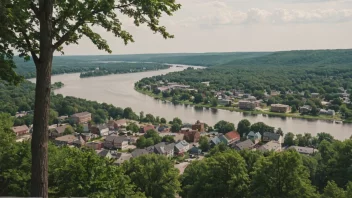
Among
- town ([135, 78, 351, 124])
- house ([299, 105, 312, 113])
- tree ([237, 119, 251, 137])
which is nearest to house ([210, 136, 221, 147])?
tree ([237, 119, 251, 137])

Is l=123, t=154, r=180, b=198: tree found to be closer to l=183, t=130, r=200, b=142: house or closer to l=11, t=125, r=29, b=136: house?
l=183, t=130, r=200, b=142: house

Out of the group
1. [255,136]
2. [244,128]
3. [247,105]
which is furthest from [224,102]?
[255,136]

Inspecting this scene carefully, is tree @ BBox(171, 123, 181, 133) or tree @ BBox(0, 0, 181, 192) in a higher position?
tree @ BBox(0, 0, 181, 192)

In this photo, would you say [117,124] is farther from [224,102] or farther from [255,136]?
[224,102]

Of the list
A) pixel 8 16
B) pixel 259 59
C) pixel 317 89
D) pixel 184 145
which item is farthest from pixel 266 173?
pixel 259 59

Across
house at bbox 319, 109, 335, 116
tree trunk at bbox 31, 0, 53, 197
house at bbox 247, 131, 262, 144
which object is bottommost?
house at bbox 319, 109, 335, 116

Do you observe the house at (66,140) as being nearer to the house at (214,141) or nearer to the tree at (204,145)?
the tree at (204,145)
